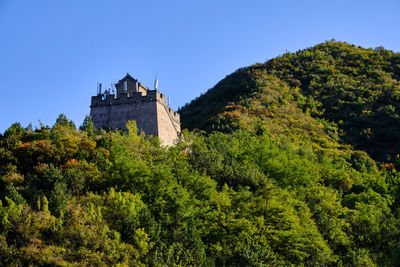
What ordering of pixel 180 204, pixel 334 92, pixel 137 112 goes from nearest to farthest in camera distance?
pixel 180 204 → pixel 137 112 → pixel 334 92

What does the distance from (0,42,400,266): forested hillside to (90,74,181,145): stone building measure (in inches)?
67.3

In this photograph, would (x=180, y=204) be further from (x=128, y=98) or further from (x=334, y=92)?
(x=334, y=92)

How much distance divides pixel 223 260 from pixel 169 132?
1621 cm

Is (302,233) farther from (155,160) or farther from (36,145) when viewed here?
(36,145)

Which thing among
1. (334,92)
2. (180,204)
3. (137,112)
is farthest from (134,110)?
(334,92)

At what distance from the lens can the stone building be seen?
3189 centimetres

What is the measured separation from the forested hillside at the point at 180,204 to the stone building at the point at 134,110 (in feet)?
5.61

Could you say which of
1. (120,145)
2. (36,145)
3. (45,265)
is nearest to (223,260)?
(45,265)

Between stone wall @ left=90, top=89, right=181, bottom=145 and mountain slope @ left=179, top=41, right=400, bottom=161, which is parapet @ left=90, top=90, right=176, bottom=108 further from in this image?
mountain slope @ left=179, top=41, right=400, bottom=161

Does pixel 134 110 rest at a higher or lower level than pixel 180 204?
higher

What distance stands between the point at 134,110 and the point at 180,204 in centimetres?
1343

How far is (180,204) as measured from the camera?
830 inches

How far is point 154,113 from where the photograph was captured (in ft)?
104

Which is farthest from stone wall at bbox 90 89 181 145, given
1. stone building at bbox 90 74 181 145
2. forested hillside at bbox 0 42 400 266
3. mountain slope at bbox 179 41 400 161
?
mountain slope at bbox 179 41 400 161
